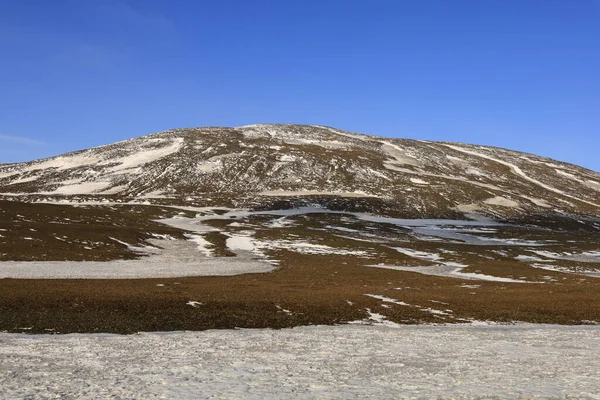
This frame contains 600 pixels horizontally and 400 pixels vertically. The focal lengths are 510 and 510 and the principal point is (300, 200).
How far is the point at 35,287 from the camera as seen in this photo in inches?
1726

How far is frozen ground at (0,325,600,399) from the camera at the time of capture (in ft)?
59.3

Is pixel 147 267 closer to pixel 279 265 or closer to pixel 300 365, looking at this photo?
pixel 279 265

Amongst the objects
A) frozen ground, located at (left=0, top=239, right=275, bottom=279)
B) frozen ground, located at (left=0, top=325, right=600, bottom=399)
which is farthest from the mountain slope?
frozen ground, located at (left=0, top=325, right=600, bottom=399)

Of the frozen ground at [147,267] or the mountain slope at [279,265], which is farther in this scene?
the frozen ground at [147,267]

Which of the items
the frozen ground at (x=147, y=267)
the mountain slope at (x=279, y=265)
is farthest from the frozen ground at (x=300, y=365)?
the frozen ground at (x=147, y=267)

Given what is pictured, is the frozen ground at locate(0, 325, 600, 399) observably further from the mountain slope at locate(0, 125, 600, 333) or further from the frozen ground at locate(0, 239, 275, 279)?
the frozen ground at locate(0, 239, 275, 279)

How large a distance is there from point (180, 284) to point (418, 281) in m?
31.0

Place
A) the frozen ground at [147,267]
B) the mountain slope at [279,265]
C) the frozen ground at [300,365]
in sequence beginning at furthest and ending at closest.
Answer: the frozen ground at [147,267], the mountain slope at [279,265], the frozen ground at [300,365]

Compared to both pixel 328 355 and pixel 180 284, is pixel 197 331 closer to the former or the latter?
pixel 328 355

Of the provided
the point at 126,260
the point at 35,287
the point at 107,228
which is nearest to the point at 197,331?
the point at 35,287

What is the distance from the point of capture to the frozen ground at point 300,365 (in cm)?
1808

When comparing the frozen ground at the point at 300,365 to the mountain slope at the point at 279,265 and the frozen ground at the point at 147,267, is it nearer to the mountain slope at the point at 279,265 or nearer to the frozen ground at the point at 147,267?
the mountain slope at the point at 279,265

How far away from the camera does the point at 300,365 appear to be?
2297cm

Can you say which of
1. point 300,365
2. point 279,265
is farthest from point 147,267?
point 300,365
